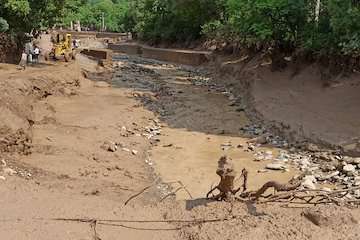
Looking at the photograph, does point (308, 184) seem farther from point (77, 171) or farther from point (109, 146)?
point (109, 146)

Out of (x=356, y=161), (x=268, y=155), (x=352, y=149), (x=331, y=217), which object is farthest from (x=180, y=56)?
(x=331, y=217)

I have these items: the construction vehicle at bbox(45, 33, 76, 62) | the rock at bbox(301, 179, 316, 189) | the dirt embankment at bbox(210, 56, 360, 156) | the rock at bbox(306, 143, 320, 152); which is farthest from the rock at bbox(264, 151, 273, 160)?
the construction vehicle at bbox(45, 33, 76, 62)

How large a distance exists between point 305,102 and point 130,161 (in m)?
7.94

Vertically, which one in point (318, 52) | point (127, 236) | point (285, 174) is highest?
point (318, 52)

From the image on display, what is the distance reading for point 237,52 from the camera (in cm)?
3039

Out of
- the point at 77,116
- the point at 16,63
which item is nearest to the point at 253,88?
the point at 77,116

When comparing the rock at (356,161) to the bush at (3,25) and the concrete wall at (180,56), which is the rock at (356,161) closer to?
the bush at (3,25)

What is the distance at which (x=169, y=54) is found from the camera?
4112 cm

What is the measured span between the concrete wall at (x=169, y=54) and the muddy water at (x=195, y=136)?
7.19 meters

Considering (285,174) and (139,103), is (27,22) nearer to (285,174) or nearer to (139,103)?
(139,103)

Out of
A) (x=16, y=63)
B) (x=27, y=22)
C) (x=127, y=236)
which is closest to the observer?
(x=127, y=236)

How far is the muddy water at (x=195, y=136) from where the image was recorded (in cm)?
1234

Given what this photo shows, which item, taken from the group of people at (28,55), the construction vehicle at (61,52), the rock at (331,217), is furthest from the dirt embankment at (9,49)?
the rock at (331,217)

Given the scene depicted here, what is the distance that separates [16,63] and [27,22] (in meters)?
2.94
